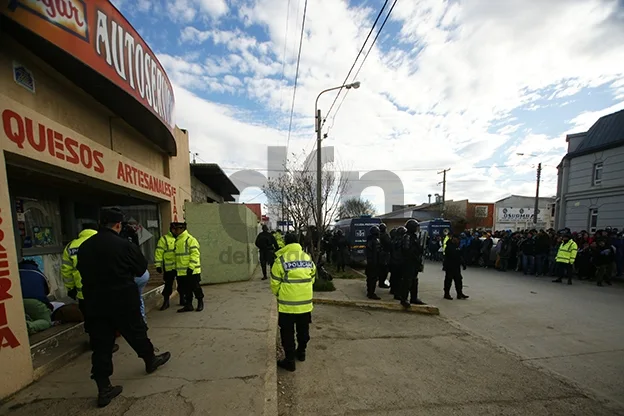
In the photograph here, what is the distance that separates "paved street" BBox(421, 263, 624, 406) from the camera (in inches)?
149

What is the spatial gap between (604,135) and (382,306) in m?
18.6

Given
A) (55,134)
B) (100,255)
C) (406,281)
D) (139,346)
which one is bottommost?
(406,281)

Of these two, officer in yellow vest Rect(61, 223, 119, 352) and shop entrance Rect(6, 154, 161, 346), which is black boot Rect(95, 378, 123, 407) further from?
shop entrance Rect(6, 154, 161, 346)

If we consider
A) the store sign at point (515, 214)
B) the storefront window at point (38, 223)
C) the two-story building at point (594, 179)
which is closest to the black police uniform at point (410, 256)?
the storefront window at point (38, 223)

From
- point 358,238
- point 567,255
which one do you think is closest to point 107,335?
point 358,238

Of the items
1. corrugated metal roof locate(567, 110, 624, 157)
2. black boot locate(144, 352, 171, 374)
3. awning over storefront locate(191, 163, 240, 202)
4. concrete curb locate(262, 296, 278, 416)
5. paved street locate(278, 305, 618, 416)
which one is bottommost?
paved street locate(278, 305, 618, 416)

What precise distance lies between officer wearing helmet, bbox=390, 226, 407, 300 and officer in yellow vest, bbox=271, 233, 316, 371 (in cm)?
371

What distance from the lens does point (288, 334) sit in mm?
3607

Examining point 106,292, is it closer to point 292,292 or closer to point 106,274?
point 106,274

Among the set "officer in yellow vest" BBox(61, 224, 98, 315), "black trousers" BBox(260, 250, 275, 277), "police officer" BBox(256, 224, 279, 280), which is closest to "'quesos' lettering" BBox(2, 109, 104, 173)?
"officer in yellow vest" BBox(61, 224, 98, 315)

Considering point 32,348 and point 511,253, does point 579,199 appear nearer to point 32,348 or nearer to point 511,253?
point 511,253

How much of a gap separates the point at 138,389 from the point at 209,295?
4.21 meters

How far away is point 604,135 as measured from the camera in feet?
51.7

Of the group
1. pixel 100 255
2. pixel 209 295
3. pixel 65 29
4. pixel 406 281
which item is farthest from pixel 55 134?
pixel 406 281
